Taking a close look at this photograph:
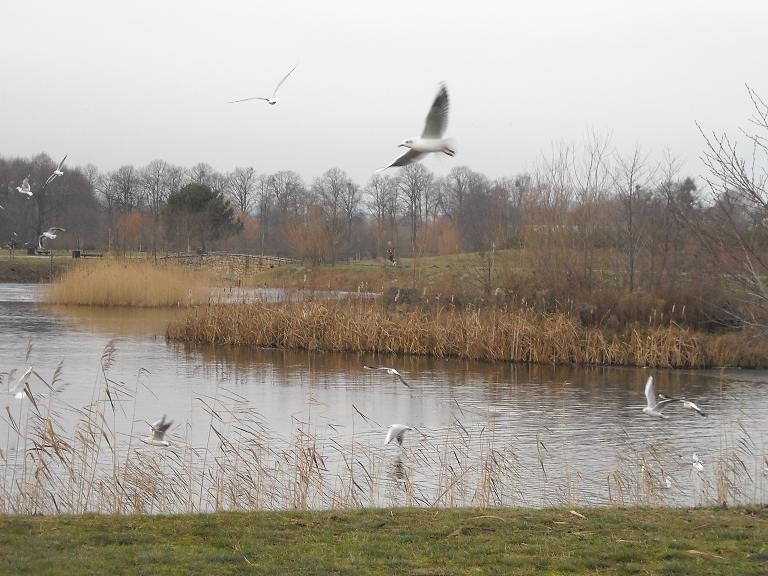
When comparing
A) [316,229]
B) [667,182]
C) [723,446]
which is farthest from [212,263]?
[723,446]

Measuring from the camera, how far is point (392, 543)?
6316 millimetres

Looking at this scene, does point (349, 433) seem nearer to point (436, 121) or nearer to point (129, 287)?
point (436, 121)

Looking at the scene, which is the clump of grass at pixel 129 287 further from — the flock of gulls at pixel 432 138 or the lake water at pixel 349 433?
the flock of gulls at pixel 432 138

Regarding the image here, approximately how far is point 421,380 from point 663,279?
36.9 feet

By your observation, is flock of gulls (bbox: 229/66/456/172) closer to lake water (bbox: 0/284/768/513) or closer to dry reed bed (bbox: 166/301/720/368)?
lake water (bbox: 0/284/768/513)

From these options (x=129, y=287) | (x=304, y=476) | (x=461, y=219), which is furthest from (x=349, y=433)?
(x=461, y=219)

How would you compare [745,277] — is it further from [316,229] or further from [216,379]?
[316,229]

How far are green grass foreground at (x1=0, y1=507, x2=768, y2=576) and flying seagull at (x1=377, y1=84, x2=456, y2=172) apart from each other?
2863 millimetres

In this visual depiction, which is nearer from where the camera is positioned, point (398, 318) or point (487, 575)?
point (487, 575)

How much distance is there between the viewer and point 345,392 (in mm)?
17047

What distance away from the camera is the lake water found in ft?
29.7

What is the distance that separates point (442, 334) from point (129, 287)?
45.5 ft

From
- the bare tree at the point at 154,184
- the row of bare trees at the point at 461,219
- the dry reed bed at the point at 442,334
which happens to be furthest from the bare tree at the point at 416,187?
the dry reed bed at the point at 442,334

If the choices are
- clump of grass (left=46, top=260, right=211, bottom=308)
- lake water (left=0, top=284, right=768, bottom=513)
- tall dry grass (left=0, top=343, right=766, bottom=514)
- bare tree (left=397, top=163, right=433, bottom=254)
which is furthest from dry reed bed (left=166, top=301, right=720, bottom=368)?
bare tree (left=397, top=163, right=433, bottom=254)
